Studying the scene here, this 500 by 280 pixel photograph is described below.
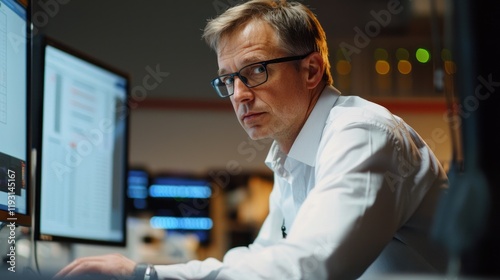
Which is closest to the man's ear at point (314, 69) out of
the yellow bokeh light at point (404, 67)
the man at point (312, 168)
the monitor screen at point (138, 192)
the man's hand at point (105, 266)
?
the man at point (312, 168)

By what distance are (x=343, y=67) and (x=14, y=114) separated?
328 cm

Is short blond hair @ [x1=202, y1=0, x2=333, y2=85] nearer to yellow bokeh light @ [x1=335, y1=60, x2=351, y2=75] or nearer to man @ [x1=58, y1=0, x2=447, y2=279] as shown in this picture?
man @ [x1=58, y1=0, x2=447, y2=279]

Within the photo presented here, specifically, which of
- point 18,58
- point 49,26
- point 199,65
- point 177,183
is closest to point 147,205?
point 177,183

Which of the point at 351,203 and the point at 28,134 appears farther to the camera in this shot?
the point at 28,134

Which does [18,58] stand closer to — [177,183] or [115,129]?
[115,129]

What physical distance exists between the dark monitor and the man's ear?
2987mm

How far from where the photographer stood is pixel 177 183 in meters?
4.73

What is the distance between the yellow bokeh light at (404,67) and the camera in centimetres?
455

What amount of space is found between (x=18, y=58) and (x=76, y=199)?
18.5 inches

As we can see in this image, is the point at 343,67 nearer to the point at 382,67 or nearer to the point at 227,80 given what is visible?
the point at 382,67

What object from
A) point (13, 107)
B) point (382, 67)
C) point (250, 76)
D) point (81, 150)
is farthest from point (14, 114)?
point (382, 67)

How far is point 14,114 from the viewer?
56.9 inches

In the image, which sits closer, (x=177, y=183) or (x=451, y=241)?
(x=451, y=241)

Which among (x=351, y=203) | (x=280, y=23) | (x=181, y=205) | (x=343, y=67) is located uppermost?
(x=343, y=67)
